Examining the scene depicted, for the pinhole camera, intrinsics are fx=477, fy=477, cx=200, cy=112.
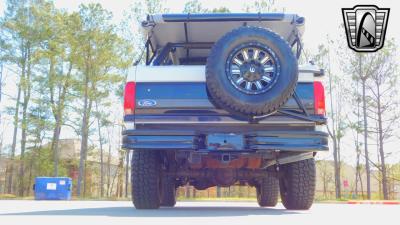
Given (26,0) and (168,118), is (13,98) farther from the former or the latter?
(168,118)

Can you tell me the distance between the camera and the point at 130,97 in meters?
5.56

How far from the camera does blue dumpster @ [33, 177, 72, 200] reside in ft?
71.2

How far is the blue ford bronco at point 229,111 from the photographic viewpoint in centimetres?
516

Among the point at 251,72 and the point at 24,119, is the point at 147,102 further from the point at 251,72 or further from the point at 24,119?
the point at 24,119

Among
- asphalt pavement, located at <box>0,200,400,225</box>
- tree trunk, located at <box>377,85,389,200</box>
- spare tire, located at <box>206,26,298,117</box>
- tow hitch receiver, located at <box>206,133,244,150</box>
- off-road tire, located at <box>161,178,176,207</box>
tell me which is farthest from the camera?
tree trunk, located at <box>377,85,389,200</box>

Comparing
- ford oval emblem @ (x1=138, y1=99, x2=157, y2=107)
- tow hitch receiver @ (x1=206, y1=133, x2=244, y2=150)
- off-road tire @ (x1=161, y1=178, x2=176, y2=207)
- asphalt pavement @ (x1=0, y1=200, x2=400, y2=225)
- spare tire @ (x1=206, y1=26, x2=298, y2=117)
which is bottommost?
asphalt pavement @ (x1=0, y1=200, x2=400, y2=225)

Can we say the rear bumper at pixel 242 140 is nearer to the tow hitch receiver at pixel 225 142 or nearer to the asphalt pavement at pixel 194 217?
the tow hitch receiver at pixel 225 142

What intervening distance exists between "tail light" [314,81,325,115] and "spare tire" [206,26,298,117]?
1.60 ft

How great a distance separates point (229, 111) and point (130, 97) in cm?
118

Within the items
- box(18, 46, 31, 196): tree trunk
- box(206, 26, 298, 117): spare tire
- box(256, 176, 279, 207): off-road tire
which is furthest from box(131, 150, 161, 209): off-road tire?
box(18, 46, 31, 196): tree trunk

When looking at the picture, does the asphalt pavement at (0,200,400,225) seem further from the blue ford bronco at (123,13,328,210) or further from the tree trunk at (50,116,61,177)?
the tree trunk at (50,116,61,177)

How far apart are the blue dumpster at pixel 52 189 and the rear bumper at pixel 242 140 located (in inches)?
690

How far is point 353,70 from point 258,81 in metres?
26.1

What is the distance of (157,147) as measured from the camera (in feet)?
17.6
